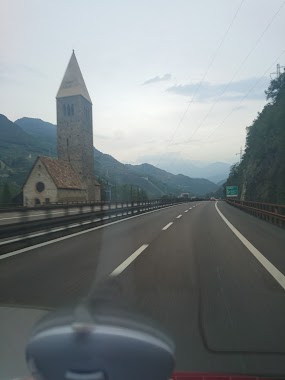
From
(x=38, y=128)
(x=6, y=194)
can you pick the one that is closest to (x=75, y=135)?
(x=6, y=194)

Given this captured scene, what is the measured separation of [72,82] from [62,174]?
24.4m

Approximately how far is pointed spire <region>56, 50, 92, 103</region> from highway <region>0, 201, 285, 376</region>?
89.9 m

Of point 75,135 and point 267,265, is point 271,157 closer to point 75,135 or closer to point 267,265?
point 75,135

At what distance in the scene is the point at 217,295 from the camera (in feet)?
22.4

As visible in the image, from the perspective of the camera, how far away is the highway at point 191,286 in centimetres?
435

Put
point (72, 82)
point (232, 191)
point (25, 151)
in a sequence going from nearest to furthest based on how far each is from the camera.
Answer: point (232, 191)
point (72, 82)
point (25, 151)

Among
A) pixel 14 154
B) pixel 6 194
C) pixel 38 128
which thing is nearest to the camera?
pixel 6 194

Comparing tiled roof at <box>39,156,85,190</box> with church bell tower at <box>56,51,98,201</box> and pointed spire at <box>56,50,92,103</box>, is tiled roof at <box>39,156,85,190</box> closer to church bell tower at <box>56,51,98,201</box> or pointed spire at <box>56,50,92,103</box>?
church bell tower at <box>56,51,98,201</box>

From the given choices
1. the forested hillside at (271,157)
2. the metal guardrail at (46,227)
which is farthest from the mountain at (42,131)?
the metal guardrail at (46,227)

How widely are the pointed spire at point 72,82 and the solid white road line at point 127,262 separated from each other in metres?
91.4

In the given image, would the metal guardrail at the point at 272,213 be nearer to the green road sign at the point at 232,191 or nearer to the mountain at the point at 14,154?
the green road sign at the point at 232,191

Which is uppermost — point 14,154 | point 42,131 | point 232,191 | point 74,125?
point 42,131

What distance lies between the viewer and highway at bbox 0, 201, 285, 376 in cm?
435

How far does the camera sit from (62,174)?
8812 cm
